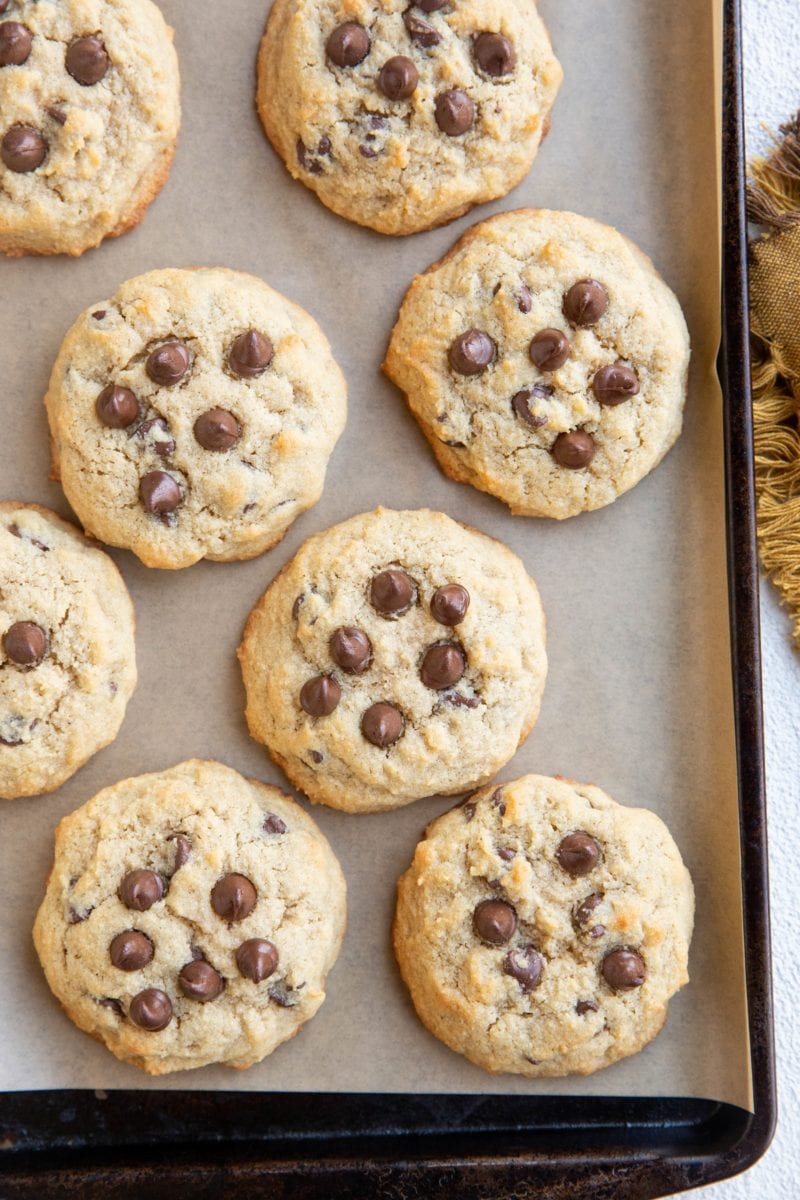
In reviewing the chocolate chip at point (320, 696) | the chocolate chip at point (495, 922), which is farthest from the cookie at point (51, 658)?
the chocolate chip at point (495, 922)

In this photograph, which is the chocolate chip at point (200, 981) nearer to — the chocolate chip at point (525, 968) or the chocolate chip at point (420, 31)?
the chocolate chip at point (525, 968)

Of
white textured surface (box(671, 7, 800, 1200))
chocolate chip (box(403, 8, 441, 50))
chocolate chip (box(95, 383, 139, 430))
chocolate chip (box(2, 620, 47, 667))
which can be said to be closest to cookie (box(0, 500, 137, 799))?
chocolate chip (box(2, 620, 47, 667))

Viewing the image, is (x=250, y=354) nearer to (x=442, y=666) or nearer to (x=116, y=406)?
(x=116, y=406)

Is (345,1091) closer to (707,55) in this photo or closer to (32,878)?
(32,878)

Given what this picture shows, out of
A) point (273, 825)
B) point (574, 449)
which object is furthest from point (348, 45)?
point (273, 825)

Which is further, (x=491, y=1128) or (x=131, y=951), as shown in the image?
(x=491, y=1128)

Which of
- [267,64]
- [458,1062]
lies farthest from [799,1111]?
[267,64]

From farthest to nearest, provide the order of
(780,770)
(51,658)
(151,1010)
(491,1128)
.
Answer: (780,770), (491,1128), (51,658), (151,1010)
